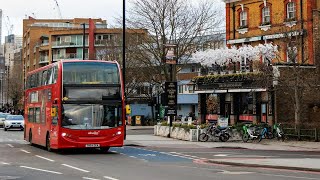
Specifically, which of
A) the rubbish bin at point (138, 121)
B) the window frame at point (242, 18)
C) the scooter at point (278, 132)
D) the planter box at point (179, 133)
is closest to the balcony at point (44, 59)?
the rubbish bin at point (138, 121)

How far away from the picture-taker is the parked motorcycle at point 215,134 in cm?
3281

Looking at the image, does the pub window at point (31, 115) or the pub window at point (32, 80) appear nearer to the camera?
the pub window at point (32, 80)

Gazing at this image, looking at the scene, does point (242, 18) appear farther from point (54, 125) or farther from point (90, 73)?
point (54, 125)

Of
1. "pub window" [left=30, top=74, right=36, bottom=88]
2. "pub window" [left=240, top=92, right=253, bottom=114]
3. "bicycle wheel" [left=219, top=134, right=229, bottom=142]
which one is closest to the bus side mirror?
"pub window" [left=30, top=74, right=36, bottom=88]

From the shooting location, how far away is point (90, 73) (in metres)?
22.7

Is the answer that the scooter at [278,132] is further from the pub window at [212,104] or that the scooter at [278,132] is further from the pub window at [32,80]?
the pub window at [32,80]

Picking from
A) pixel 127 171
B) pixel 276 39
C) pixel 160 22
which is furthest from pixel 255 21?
pixel 127 171

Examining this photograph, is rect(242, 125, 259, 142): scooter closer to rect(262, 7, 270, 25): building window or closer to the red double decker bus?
the red double decker bus

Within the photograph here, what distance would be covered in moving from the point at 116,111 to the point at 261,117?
19.8 metres

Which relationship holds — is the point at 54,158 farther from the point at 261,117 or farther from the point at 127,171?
the point at 261,117

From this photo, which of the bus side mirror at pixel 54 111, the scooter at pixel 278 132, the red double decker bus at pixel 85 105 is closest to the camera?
the red double decker bus at pixel 85 105

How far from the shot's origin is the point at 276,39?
151ft

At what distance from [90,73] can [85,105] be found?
1.42 m

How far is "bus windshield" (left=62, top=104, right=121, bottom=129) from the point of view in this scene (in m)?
22.4
